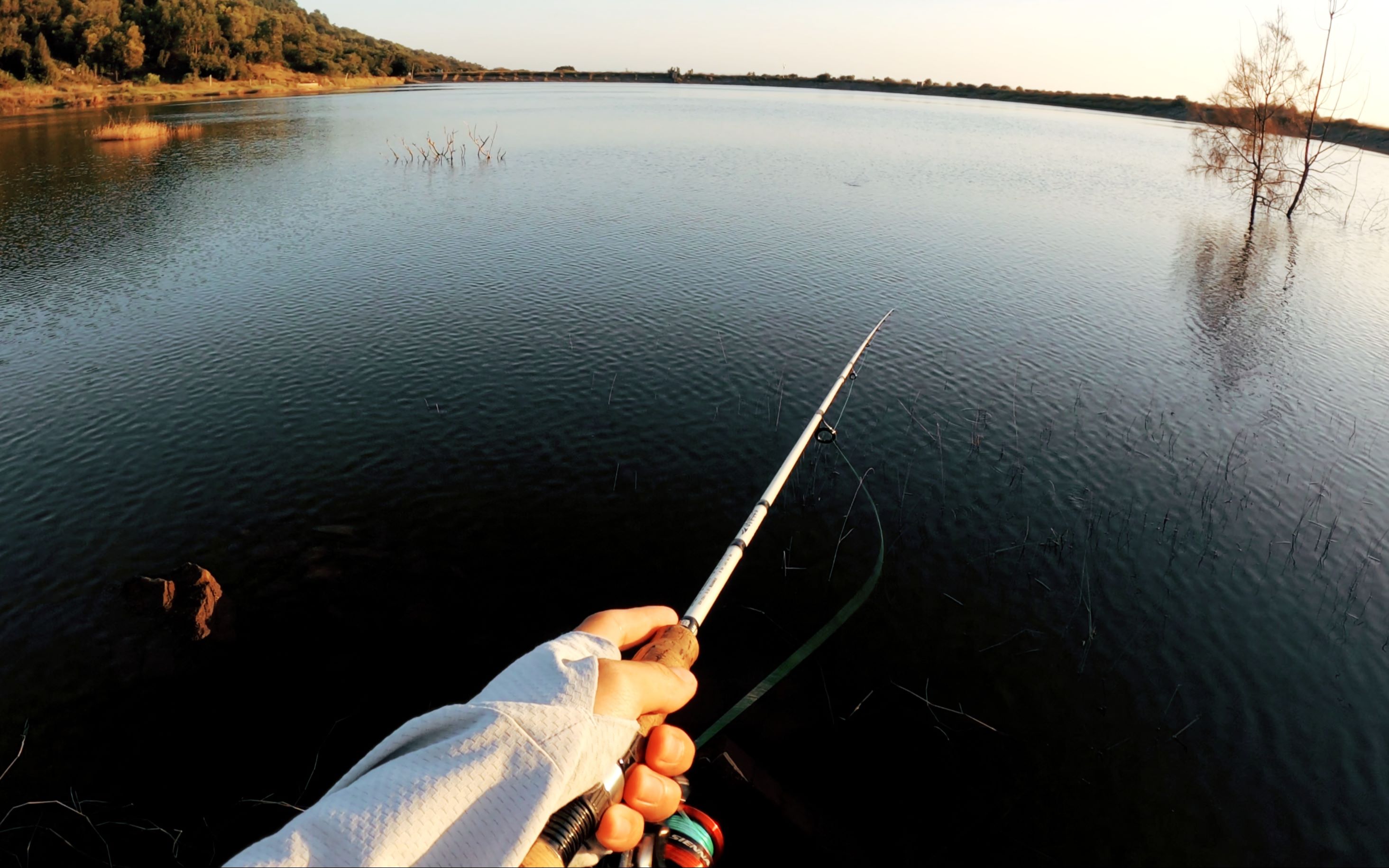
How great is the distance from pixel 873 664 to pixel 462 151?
61906 mm

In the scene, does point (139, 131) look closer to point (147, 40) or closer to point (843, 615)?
point (147, 40)

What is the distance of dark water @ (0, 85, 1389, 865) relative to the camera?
9.94 m

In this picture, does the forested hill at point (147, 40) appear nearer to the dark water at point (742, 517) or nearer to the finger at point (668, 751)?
the dark water at point (742, 517)

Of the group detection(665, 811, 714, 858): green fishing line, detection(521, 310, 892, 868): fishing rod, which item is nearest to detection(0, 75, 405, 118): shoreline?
detection(521, 310, 892, 868): fishing rod

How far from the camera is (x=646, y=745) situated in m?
2.98

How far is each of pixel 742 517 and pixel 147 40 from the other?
139 metres

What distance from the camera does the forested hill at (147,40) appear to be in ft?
295

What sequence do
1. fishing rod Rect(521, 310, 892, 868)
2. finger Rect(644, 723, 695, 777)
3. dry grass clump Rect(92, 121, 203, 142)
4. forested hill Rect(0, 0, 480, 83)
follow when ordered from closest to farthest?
fishing rod Rect(521, 310, 892, 868), finger Rect(644, 723, 695, 777), dry grass clump Rect(92, 121, 203, 142), forested hill Rect(0, 0, 480, 83)

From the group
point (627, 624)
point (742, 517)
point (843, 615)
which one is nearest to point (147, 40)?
point (742, 517)

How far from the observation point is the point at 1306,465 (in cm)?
1734

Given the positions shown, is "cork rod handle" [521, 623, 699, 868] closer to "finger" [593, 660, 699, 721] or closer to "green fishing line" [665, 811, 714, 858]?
"finger" [593, 660, 699, 721]

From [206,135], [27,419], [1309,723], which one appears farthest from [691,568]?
[206,135]

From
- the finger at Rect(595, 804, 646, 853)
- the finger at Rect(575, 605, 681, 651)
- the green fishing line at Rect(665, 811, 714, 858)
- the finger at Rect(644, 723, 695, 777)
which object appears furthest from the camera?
the green fishing line at Rect(665, 811, 714, 858)

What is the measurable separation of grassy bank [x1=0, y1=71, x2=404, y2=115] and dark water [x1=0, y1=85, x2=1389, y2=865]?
67.5 meters
